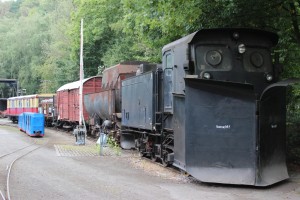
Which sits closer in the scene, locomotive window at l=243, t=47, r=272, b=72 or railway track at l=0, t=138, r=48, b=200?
railway track at l=0, t=138, r=48, b=200

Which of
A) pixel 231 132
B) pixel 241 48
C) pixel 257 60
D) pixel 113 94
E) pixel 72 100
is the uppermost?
pixel 241 48

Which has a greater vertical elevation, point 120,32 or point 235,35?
point 120,32

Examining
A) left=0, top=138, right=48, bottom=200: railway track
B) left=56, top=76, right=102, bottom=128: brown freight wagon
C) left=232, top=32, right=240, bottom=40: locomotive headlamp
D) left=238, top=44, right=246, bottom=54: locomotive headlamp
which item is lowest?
left=0, top=138, right=48, bottom=200: railway track

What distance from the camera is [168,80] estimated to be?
10.9 metres

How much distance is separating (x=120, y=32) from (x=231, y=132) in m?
28.6

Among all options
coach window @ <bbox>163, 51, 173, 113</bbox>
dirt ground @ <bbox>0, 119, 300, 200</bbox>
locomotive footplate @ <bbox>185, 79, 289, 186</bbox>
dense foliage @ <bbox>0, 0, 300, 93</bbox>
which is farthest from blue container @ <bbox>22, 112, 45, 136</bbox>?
locomotive footplate @ <bbox>185, 79, 289, 186</bbox>

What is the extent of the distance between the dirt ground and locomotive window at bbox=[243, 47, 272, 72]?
2.54 m

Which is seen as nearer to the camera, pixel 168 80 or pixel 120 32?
pixel 168 80

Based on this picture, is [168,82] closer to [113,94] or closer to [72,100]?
[113,94]

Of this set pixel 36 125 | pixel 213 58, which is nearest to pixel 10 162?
pixel 213 58

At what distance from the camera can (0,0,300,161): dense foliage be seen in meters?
11.3

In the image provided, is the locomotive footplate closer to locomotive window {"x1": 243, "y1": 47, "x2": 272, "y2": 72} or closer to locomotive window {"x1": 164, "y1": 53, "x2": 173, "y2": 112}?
locomotive window {"x1": 243, "y1": 47, "x2": 272, "y2": 72}

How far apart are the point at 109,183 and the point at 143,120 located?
12.1 ft

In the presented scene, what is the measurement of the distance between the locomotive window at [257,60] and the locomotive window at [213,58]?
0.42m
